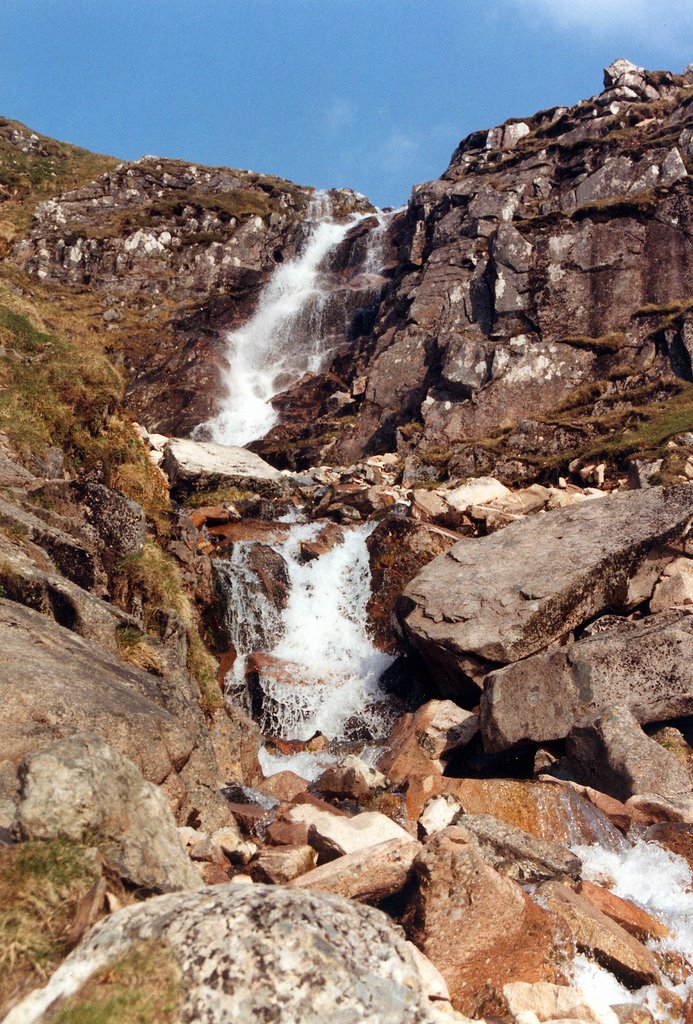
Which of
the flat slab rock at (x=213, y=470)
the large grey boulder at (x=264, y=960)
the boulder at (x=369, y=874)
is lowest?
the boulder at (x=369, y=874)

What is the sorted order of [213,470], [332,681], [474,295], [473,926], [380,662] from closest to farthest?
1. [473,926]
2. [332,681]
3. [380,662]
4. [213,470]
5. [474,295]

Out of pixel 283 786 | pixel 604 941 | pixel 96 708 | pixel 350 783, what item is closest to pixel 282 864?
pixel 96 708

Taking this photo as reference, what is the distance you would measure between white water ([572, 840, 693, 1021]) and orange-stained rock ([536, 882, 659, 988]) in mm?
73

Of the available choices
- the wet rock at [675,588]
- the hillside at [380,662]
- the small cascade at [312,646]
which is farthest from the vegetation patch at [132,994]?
the wet rock at [675,588]

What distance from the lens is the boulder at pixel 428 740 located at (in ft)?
36.5

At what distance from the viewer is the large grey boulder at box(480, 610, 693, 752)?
10.5 meters

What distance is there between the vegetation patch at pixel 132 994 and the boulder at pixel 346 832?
3.42 m

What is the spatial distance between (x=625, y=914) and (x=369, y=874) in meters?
2.56

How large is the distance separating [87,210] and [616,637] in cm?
5696

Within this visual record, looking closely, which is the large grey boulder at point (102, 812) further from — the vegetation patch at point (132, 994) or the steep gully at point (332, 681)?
the steep gully at point (332, 681)

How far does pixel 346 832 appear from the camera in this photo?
695 cm

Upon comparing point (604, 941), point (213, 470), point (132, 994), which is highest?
point (213, 470)

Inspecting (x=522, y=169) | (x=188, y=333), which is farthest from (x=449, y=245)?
(x=188, y=333)

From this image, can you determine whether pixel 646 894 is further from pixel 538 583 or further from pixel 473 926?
pixel 538 583
